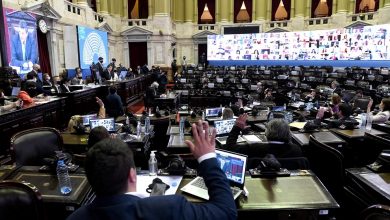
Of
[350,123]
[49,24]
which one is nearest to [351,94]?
[350,123]

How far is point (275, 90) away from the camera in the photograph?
10859mm

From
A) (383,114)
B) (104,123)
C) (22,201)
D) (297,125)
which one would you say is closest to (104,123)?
(104,123)

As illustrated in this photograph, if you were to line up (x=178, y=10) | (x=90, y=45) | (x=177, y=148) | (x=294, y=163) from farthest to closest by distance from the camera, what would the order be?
(x=178, y=10) < (x=90, y=45) < (x=177, y=148) < (x=294, y=163)

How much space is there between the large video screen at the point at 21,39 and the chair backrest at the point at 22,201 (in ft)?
25.6

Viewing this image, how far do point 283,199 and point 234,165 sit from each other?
435 millimetres

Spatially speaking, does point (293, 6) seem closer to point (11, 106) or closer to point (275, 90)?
point (275, 90)

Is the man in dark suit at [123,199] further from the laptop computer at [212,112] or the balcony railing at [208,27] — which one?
the balcony railing at [208,27]

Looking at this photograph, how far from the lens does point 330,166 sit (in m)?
3.04

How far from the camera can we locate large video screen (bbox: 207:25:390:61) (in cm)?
1364

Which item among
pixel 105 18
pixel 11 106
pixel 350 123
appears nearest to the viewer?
pixel 350 123

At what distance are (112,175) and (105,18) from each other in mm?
17512

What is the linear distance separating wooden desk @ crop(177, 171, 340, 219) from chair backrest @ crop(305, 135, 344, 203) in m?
0.50

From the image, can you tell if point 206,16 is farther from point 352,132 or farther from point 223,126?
point 352,132

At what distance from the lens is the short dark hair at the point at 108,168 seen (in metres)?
1.33
